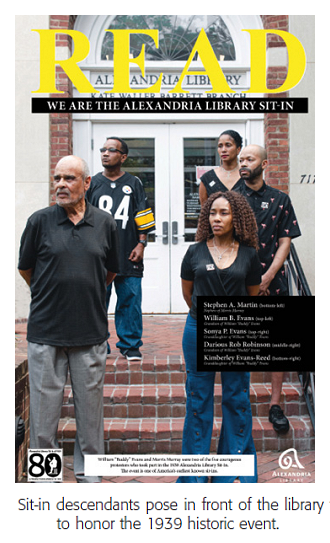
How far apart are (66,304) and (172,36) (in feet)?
7.30

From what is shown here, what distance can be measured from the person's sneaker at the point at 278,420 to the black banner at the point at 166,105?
2000 mm

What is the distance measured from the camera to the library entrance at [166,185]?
15.7 ft

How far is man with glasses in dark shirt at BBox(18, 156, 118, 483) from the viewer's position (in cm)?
300

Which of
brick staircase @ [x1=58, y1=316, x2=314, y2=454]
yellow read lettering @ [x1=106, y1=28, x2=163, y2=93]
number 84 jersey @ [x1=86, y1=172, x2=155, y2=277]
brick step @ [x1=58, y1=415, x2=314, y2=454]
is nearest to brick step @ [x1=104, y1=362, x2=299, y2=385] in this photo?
brick staircase @ [x1=58, y1=316, x2=314, y2=454]

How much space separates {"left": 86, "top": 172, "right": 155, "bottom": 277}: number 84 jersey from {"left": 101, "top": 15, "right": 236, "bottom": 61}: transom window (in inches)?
34.2

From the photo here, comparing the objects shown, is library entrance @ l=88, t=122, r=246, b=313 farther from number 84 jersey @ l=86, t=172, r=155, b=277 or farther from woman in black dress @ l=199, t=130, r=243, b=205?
woman in black dress @ l=199, t=130, r=243, b=205

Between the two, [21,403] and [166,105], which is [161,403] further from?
[166,105]

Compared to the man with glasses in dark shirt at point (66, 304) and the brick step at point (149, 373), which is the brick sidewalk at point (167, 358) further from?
the man with glasses in dark shirt at point (66, 304)

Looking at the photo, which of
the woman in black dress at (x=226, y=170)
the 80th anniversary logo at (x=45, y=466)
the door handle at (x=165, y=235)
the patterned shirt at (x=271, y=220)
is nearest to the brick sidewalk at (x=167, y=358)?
the 80th anniversary logo at (x=45, y=466)

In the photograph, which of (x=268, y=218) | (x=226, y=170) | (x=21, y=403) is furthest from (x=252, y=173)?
(x=21, y=403)

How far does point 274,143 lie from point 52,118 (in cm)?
168

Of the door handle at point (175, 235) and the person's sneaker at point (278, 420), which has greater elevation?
the door handle at point (175, 235)

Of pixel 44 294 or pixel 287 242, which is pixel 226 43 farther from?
pixel 44 294

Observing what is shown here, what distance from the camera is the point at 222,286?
3098 mm
